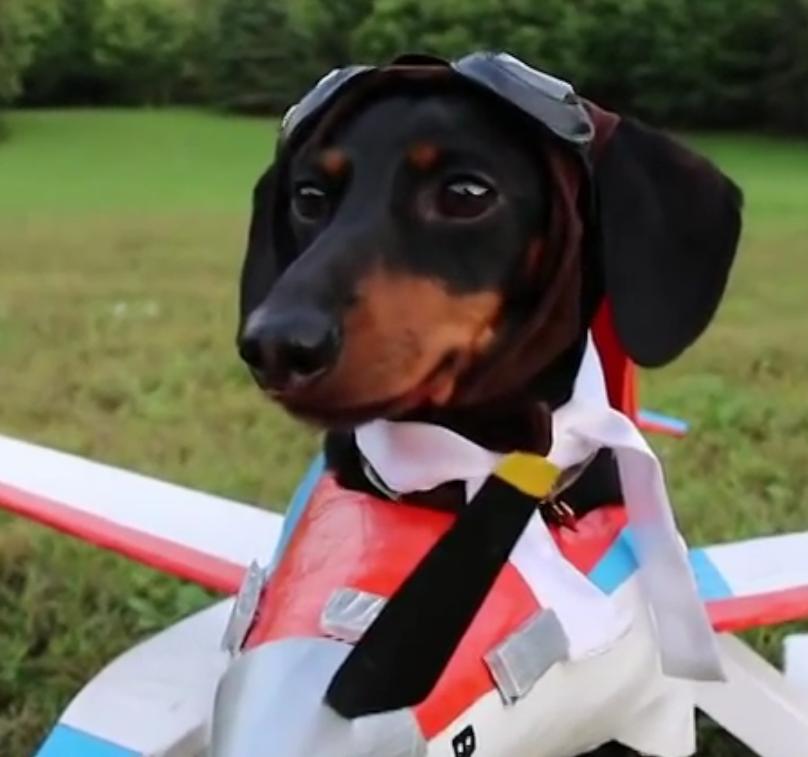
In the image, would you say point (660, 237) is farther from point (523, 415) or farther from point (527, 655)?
point (527, 655)

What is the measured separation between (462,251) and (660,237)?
16 centimetres

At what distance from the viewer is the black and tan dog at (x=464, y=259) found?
1108 millimetres

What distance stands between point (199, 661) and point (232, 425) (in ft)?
3.23

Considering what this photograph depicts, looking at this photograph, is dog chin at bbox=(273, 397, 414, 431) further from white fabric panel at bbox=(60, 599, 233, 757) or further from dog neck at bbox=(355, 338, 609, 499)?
white fabric panel at bbox=(60, 599, 233, 757)

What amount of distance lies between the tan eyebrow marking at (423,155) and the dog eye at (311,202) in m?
0.08

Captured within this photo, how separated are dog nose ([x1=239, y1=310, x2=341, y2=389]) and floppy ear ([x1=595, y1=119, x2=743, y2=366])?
0.25 metres

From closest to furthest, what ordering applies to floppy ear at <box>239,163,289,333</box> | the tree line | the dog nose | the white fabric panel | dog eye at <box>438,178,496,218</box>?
the dog nose
dog eye at <box>438,178,496,218</box>
floppy ear at <box>239,163,289,333</box>
the white fabric panel
the tree line

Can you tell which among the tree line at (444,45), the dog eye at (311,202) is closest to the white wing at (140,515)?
the dog eye at (311,202)

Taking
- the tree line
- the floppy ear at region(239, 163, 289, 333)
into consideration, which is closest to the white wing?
the floppy ear at region(239, 163, 289, 333)

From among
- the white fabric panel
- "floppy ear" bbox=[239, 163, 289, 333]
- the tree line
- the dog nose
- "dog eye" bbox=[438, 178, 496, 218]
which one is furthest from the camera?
the tree line

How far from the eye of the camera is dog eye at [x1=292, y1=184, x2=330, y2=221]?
1241mm

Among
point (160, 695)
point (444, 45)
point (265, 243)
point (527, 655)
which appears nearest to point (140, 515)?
point (160, 695)

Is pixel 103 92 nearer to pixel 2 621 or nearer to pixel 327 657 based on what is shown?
pixel 2 621

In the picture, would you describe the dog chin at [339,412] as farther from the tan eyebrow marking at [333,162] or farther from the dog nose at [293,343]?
the tan eyebrow marking at [333,162]
